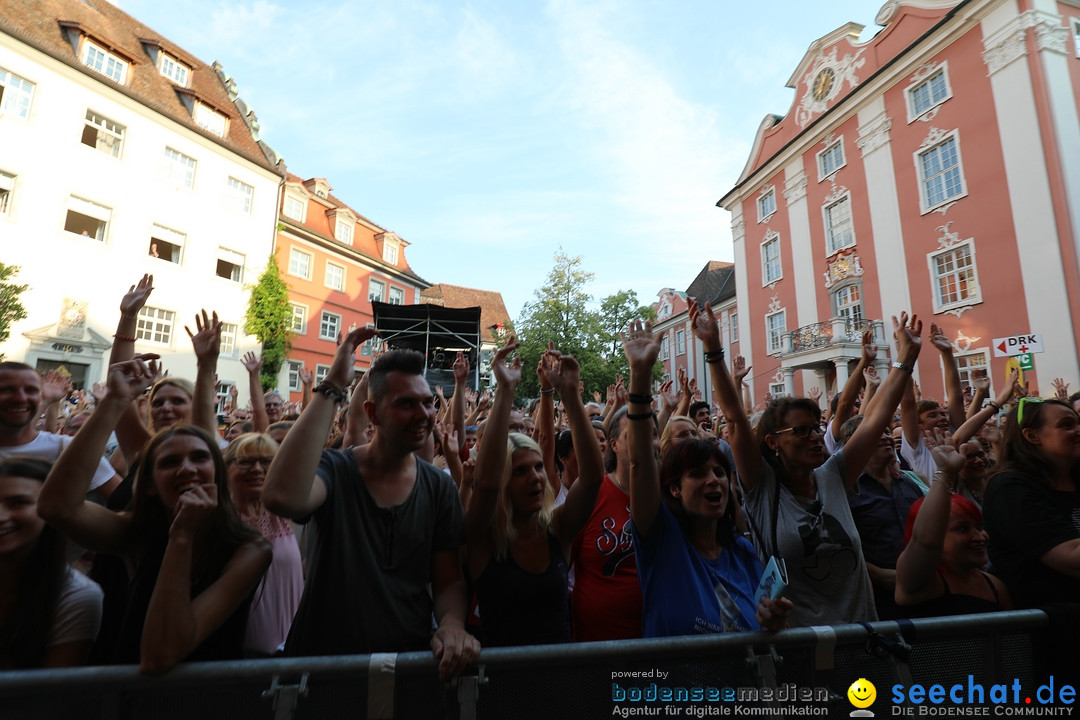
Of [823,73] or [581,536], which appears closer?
[581,536]

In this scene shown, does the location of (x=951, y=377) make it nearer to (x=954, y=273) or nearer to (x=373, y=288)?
(x=954, y=273)

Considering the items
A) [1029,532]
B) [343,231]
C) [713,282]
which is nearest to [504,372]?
[1029,532]

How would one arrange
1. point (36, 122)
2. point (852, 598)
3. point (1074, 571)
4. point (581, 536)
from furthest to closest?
point (36, 122)
point (581, 536)
point (852, 598)
point (1074, 571)

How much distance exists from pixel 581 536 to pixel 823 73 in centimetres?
2686

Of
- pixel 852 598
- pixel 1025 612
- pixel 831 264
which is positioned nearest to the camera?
pixel 1025 612

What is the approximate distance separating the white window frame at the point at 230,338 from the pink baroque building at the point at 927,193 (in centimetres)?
2231

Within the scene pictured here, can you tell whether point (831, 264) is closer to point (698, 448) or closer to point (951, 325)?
point (951, 325)

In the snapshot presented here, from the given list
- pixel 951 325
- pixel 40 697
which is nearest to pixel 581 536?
pixel 40 697

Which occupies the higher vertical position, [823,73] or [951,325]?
[823,73]

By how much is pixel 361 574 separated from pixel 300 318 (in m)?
27.8

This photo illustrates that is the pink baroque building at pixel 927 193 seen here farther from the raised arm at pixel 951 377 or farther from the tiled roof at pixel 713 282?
the raised arm at pixel 951 377

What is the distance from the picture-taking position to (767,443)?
2.75 meters

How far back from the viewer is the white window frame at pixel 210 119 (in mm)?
21469

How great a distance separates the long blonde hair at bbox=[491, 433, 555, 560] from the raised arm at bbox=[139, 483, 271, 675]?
3.14 feet
